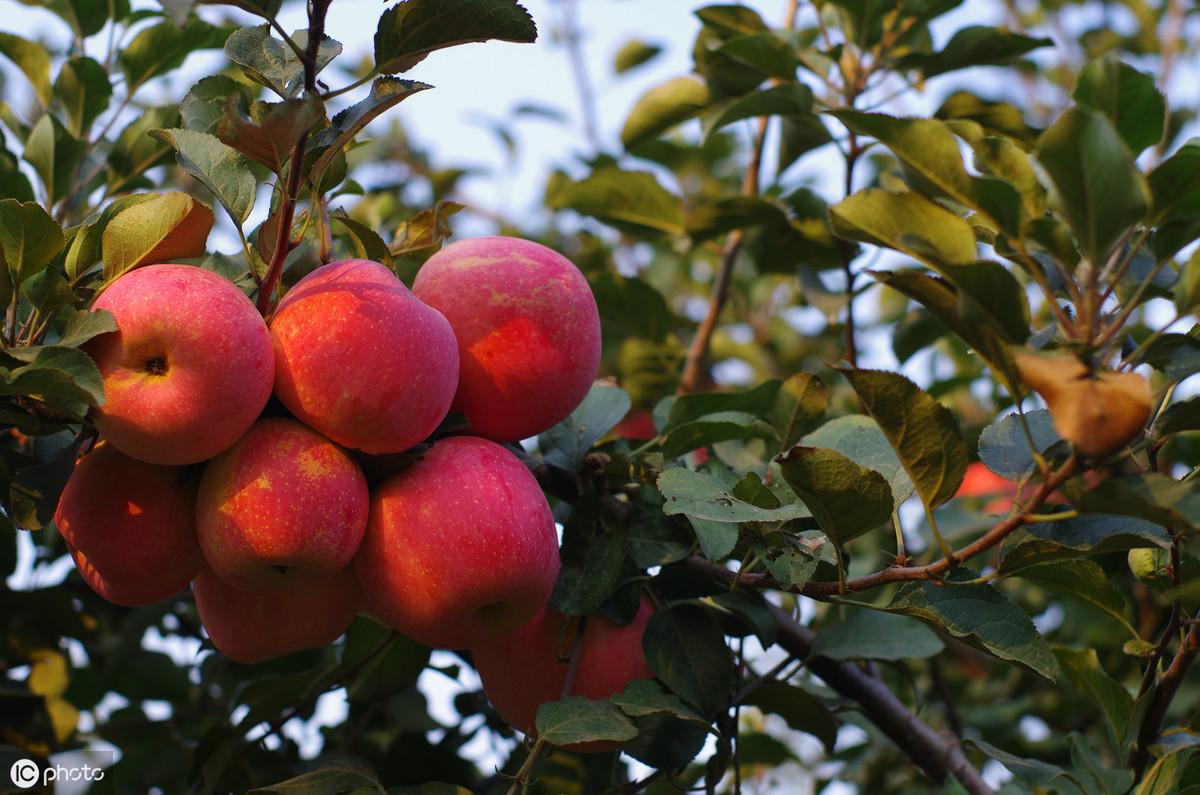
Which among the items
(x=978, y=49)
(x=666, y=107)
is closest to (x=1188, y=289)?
(x=978, y=49)

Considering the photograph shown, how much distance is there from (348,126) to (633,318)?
Answer: 1.26m

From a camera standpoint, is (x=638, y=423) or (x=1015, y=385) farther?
(x=638, y=423)

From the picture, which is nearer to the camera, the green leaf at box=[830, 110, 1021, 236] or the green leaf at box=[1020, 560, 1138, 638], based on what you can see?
the green leaf at box=[830, 110, 1021, 236]

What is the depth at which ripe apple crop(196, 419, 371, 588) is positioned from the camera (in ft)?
3.11

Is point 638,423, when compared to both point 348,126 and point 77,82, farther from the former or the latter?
point 348,126

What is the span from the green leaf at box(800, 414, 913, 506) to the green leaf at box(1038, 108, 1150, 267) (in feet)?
0.99

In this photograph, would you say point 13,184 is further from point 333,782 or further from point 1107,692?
point 1107,692

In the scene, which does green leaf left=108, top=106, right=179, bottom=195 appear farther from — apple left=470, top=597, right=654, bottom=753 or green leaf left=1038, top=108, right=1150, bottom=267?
green leaf left=1038, top=108, right=1150, bottom=267

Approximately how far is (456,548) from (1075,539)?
55cm

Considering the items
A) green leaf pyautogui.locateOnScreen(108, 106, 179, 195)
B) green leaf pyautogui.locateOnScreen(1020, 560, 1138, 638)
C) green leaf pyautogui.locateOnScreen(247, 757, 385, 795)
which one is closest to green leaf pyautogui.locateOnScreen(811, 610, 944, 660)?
green leaf pyautogui.locateOnScreen(1020, 560, 1138, 638)

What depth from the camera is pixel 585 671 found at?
1.24 metres

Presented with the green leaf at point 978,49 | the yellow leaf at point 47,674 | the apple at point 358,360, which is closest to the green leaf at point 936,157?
the apple at point 358,360

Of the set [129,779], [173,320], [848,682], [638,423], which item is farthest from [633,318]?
[173,320]

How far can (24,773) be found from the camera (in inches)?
60.7
